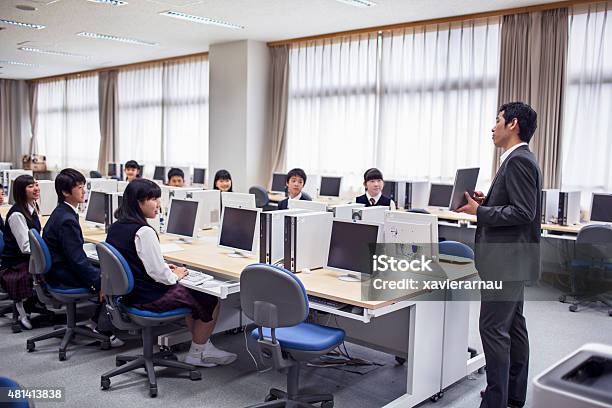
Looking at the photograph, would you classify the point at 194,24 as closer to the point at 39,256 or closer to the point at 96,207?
the point at 96,207

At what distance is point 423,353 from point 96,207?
3.41m

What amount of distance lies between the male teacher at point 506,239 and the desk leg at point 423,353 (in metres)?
0.31

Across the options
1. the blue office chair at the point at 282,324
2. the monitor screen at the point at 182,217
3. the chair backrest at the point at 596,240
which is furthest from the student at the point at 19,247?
the chair backrest at the point at 596,240

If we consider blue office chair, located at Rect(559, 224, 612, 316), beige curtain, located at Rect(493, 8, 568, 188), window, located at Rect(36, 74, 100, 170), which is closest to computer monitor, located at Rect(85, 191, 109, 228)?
blue office chair, located at Rect(559, 224, 612, 316)

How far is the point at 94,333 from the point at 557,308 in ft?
13.5

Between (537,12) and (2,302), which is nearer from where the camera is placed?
(2,302)

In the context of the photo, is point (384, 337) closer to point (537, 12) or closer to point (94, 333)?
point (94, 333)

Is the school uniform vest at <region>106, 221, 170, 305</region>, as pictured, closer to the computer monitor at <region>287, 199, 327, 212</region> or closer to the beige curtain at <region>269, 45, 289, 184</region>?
the computer monitor at <region>287, 199, 327, 212</region>

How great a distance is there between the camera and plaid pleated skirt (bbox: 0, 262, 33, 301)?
441 centimetres

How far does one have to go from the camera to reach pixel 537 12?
642 centimetres

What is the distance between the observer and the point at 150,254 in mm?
3322

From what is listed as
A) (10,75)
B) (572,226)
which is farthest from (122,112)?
(572,226)

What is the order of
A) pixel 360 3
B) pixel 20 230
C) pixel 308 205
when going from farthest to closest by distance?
pixel 360 3 < pixel 20 230 < pixel 308 205

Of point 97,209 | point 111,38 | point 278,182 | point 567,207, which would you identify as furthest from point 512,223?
point 111,38
